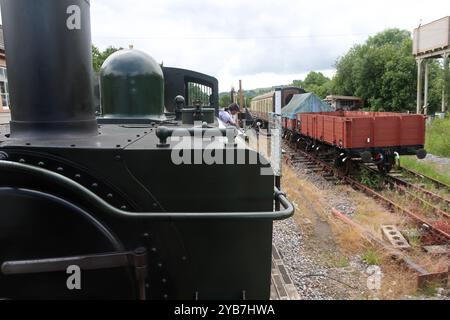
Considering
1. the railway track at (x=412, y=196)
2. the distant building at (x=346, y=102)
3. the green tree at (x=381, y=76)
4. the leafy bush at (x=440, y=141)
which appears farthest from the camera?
the distant building at (x=346, y=102)

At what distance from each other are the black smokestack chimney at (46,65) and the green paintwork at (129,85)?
1.38 m

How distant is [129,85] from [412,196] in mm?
7400

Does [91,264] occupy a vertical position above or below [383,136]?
below

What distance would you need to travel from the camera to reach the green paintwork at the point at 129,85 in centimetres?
363

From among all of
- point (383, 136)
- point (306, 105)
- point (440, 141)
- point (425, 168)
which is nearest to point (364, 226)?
point (383, 136)

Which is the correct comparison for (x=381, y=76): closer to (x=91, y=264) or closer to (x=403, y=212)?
(x=403, y=212)

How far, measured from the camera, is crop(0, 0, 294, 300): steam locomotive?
6.05 ft

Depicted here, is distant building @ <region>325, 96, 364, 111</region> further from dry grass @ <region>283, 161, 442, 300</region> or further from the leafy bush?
dry grass @ <region>283, 161, 442, 300</region>

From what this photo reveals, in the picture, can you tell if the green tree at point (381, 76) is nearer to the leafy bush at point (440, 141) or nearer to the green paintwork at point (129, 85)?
the leafy bush at point (440, 141)

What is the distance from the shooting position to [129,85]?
3.66 m

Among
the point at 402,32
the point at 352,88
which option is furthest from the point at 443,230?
the point at 402,32

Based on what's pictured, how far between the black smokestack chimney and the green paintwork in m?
1.38

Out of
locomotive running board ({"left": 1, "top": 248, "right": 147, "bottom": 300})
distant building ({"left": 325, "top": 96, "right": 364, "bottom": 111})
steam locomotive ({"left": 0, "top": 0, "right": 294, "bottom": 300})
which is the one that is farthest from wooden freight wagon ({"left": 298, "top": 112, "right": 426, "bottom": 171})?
distant building ({"left": 325, "top": 96, "right": 364, "bottom": 111})

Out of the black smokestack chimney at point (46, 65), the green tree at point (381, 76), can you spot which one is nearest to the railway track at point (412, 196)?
the black smokestack chimney at point (46, 65)
